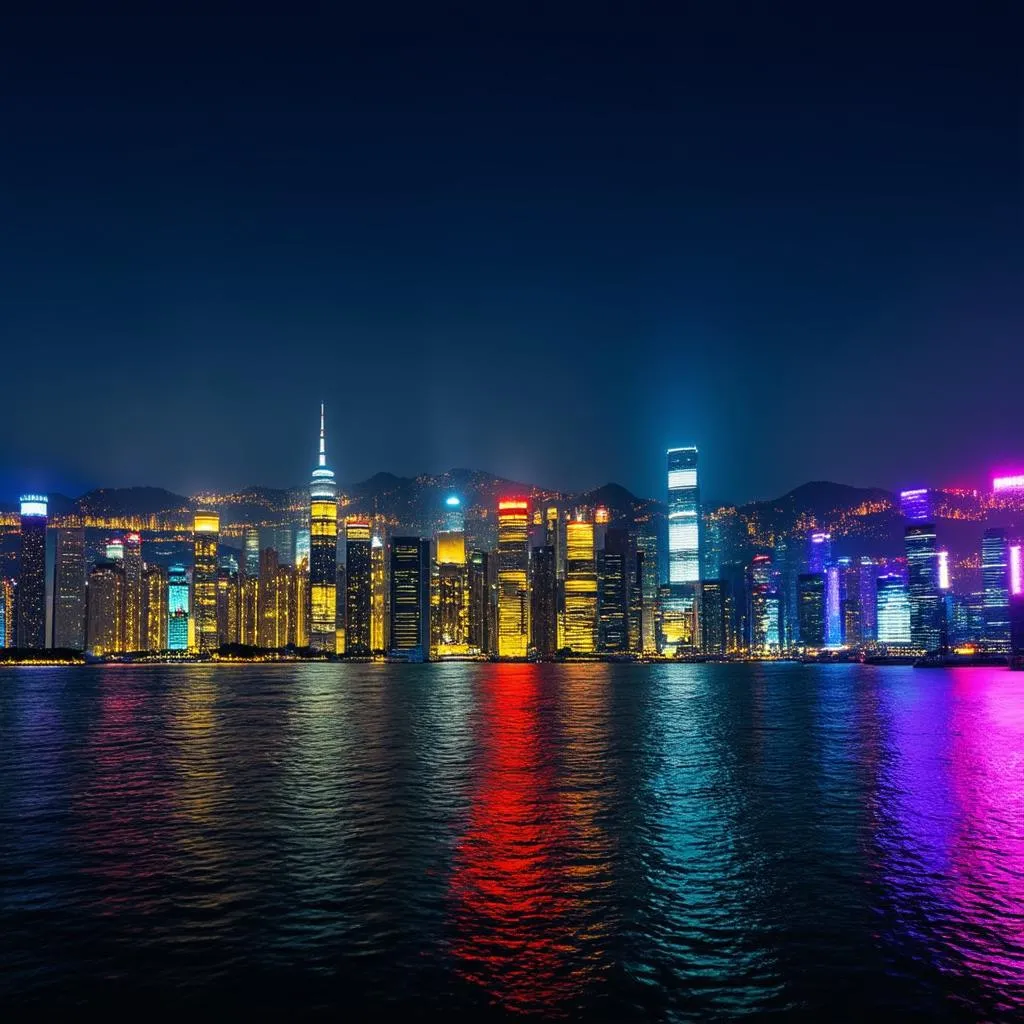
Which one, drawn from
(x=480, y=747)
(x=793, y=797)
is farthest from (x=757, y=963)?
(x=480, y=747)

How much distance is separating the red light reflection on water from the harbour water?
5.2 inches

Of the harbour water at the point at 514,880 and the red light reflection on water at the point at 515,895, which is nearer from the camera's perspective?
the harbour water at the point at 514,880

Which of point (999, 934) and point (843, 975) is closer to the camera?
point (843, 975)

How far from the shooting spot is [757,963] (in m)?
25.2

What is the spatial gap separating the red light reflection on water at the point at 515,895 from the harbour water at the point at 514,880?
13cm

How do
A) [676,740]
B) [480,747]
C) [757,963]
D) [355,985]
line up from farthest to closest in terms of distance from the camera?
1. [676,740]
2. [480,747]
3. [757,963]
4. [355,985]

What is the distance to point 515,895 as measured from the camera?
3138 cm

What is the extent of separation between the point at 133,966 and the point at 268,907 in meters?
5.63

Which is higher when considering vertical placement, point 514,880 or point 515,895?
point 515,895

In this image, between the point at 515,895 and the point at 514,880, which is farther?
the point at 514,880

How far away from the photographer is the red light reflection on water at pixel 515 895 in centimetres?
2394

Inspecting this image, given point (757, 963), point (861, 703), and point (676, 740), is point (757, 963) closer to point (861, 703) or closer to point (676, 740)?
point (676, 740)

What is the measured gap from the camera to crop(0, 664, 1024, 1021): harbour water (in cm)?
2344

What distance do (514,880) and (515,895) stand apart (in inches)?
77.0
